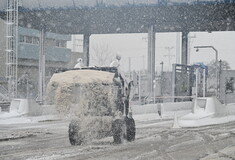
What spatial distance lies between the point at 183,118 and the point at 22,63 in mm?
43701

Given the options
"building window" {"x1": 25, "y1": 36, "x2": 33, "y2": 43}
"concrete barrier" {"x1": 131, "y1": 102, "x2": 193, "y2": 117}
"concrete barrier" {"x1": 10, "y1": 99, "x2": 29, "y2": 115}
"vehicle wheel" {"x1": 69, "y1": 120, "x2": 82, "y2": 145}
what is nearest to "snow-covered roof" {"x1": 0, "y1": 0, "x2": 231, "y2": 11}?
"concrete barrier" {"x1": 131, "y1": 102, "x2": 193, "y2": 117}

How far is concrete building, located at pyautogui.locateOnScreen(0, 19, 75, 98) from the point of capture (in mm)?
58188

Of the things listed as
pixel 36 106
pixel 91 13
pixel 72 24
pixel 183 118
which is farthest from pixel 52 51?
pixel 183 118

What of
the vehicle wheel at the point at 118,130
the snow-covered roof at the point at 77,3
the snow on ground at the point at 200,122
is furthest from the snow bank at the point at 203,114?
the snow-covered roof at the point at 77,3

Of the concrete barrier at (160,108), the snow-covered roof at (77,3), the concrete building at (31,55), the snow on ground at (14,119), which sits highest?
the snow-covered roof at (77,3)

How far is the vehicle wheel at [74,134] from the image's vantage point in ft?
46.1

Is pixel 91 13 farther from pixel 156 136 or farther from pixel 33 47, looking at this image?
pixel 33 47

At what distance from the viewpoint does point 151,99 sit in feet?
117

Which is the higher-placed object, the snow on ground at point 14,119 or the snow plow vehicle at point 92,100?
the snow plow vehicle at point 92,100

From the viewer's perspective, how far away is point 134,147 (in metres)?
13.6

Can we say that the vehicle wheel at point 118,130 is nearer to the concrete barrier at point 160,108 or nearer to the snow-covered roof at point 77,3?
the concrete barrier at point 160,108

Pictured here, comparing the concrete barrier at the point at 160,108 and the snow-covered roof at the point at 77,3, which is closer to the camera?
the concrete barrier at the point at 160,108

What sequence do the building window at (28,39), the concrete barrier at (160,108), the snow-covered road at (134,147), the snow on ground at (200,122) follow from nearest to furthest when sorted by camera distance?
the snow-covered road at (134,147), the snow on ground at (200,122), the concrete barrier at (160,108), the building window at (28,39)

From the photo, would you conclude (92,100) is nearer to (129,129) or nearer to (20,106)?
(129,129)
